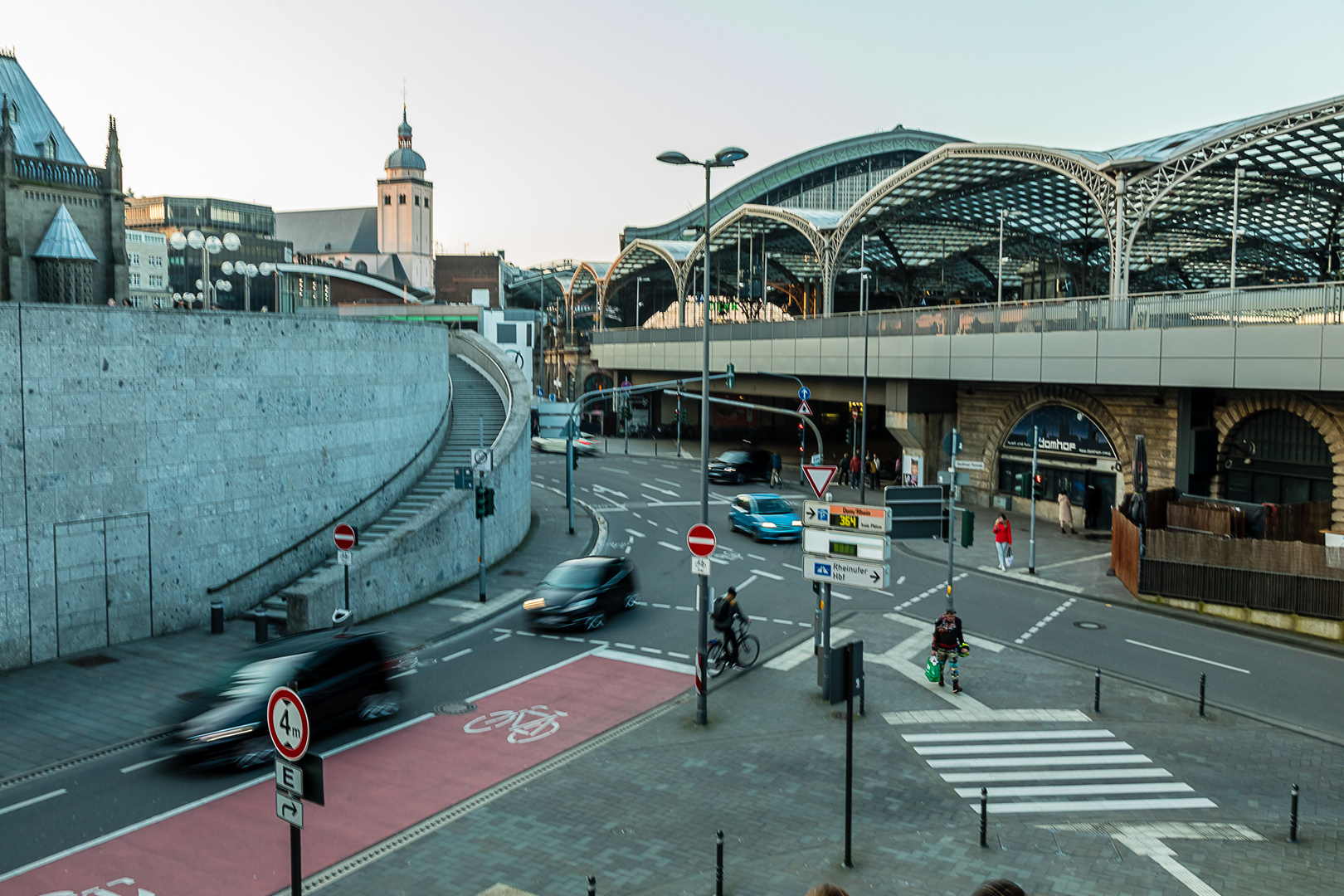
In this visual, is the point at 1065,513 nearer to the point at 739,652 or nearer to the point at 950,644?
the point at 950,644

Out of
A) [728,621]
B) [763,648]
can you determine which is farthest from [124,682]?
[763,648]

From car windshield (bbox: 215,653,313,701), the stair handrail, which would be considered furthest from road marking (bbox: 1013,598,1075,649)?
the stair handrail

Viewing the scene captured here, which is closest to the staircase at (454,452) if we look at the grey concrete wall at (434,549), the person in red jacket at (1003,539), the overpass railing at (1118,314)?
the grey concrete wall at (434,549)

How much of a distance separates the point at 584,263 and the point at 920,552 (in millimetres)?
70991

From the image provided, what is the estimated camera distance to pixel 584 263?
9738 centimetres

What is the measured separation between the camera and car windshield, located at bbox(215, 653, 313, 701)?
45.0 ft

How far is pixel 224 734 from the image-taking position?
13.3 meters

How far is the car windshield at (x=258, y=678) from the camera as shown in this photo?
1372 cm

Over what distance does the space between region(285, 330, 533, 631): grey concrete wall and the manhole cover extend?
15.7 ft

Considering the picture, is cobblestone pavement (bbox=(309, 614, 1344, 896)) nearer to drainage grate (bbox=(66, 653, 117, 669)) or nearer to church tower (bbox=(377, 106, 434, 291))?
drainage grate (bbox=(66, 653, 117, 669))

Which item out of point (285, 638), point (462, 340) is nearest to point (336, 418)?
point (285, 638)

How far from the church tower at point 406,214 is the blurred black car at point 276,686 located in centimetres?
14558

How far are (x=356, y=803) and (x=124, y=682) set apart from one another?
22.7 feet

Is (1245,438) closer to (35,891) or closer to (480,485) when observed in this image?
(480,485)
